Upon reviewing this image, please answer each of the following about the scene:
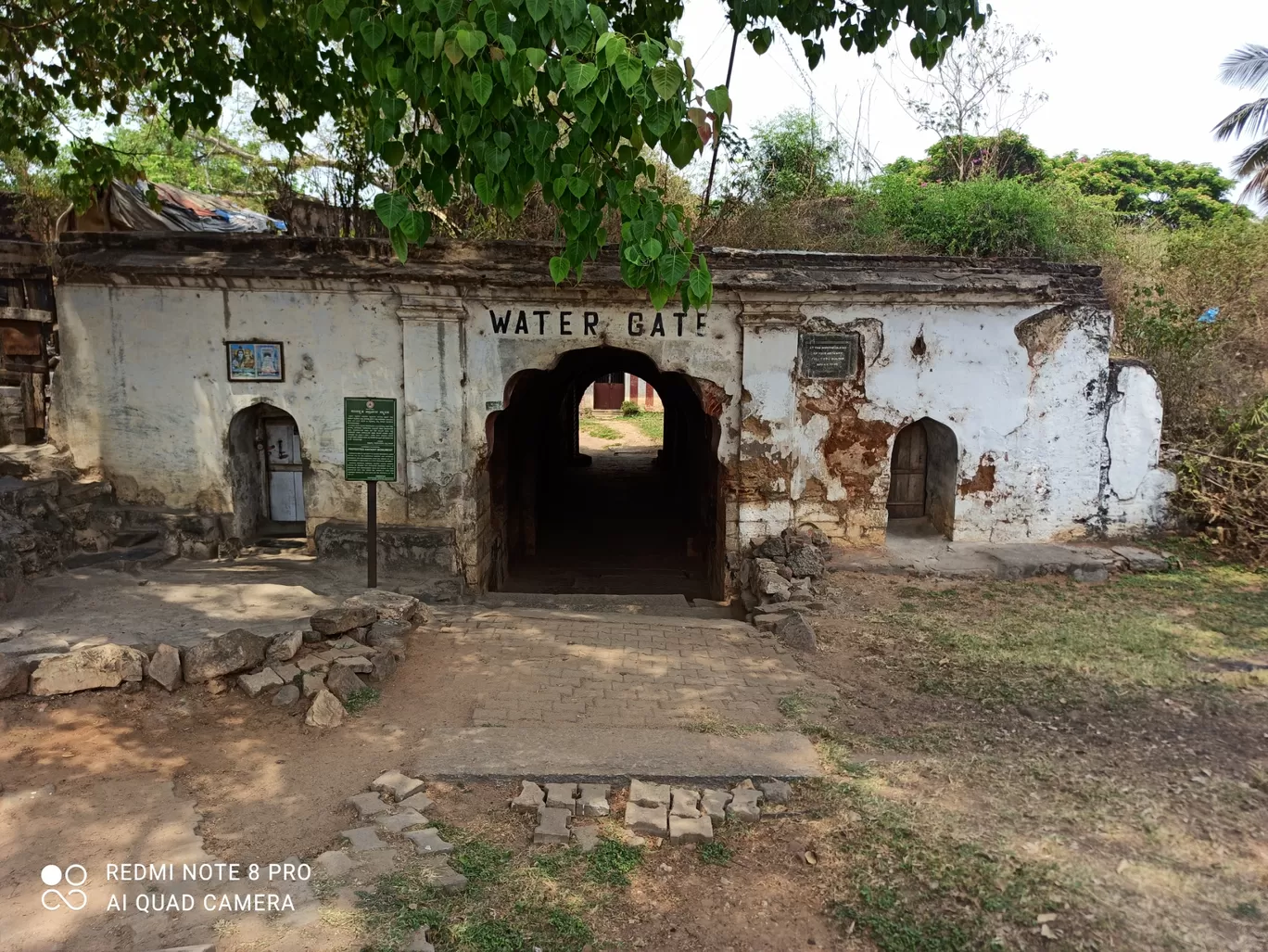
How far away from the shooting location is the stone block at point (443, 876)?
3.55 metres

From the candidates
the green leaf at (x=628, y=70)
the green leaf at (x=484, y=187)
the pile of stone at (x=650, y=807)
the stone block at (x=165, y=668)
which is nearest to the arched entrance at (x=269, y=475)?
the stone block at (x=165, y=668)

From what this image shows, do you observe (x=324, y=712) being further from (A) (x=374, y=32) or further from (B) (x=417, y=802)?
(A) (x=374, y=32)

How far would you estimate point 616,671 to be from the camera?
6.19 m

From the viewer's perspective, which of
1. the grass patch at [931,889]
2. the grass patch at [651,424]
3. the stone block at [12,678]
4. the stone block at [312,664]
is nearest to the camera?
the grass patch at [931,889]

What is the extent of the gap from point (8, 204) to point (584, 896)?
12477mm

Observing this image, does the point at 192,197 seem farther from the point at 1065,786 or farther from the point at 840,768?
the point at 1065,786

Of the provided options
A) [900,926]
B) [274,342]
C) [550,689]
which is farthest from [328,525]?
[900,926]

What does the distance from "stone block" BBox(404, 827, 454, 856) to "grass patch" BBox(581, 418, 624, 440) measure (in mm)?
21706

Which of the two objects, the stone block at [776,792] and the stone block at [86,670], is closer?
the stone block at [776,792]

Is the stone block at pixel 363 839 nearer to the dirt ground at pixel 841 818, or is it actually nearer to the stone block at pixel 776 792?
the dirt ground at pixel 841 818

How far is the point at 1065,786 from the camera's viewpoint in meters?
4.40

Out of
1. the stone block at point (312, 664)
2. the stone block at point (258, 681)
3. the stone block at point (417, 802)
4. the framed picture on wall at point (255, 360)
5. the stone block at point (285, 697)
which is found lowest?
the stone block at point (417, 802)

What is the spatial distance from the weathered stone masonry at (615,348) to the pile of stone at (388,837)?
14.7 feet

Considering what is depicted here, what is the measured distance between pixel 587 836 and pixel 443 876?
722mm
